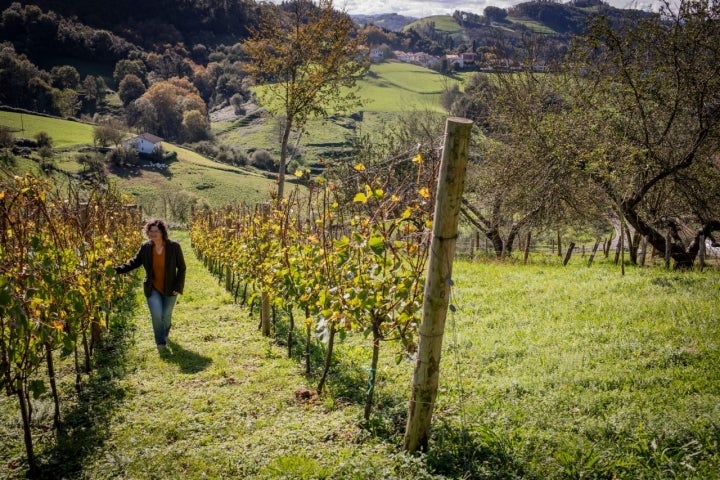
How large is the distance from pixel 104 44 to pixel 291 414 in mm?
134829

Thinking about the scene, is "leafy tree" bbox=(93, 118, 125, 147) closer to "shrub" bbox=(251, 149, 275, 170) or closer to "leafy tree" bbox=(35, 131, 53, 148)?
"leafy tree" bbox=(35, 131, 53, 148)

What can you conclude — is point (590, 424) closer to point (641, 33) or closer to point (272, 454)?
point (272, 454)

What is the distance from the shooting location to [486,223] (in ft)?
60.3

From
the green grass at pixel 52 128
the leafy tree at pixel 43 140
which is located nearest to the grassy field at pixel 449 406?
the leafy tree at pixel 43 140

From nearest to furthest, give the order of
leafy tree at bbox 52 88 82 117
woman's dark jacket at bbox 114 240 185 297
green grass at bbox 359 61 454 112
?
woman's dark jacket at bbox 114 240 185 297, leafy tree at bbox 52 88 82 117, green grass at bbox 359 61 454 112

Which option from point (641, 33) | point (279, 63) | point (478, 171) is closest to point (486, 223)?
point (478, 171)

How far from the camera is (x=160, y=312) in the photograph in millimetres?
6953

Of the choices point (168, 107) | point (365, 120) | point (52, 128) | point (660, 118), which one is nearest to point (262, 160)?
point (365, 120)

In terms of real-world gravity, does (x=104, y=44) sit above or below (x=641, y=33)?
above

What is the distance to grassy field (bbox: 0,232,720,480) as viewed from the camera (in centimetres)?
383

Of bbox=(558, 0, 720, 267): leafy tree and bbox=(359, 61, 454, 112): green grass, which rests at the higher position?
bbox=(359, 61, 454, 112): green grass

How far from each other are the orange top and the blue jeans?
92mm

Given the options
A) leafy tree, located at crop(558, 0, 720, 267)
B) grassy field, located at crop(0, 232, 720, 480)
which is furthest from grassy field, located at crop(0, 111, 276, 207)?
grassy field, located at crop(0, 232, 720, 480)

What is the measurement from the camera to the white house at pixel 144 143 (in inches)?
2702
